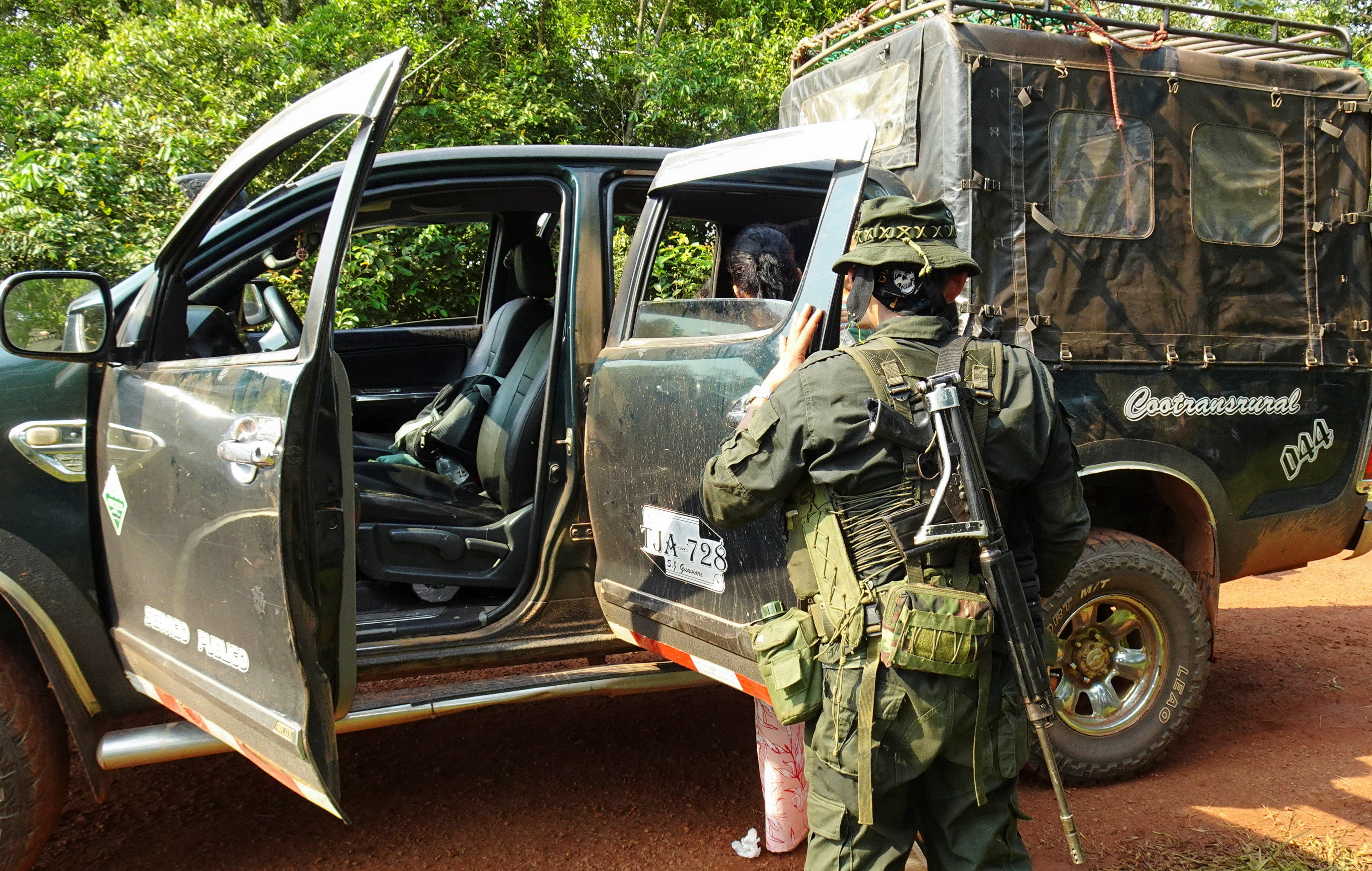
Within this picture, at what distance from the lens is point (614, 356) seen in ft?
9.98

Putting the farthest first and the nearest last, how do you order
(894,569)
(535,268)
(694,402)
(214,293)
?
(535,268)
(214,293)
(694,402)
(894,569)

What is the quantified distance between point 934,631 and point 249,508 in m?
1.46

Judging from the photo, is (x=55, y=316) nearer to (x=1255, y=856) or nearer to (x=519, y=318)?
(x=519, y=318)

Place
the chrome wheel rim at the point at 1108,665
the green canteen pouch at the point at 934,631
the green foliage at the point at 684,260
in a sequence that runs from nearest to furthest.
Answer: the green canteen pouch at the point at 934,631, the chrome wheel rim at the point at 1108,665, the green foliage at the point at 684,260

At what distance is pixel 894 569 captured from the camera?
7.16 ft

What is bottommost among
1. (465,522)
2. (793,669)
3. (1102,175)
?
(793,669)

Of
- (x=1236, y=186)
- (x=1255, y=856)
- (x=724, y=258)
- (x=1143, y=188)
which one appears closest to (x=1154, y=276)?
(x=1143, y=188)

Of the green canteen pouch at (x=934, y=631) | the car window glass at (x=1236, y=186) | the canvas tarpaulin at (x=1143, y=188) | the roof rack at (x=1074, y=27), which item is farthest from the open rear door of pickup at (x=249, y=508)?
the car window glass at (x=1236, y=186)

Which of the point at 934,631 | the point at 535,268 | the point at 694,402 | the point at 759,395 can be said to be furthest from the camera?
the point at 535,268

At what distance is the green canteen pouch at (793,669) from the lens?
226 cm

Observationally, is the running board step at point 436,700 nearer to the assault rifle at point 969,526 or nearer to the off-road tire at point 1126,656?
the assault rifle at point 969,526

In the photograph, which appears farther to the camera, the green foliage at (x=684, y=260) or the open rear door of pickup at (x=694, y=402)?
the green foliage at (x=684, y=260)

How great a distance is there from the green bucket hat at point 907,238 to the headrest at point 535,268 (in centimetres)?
181

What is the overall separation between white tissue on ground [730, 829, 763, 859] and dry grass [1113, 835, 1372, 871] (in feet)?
3.40
